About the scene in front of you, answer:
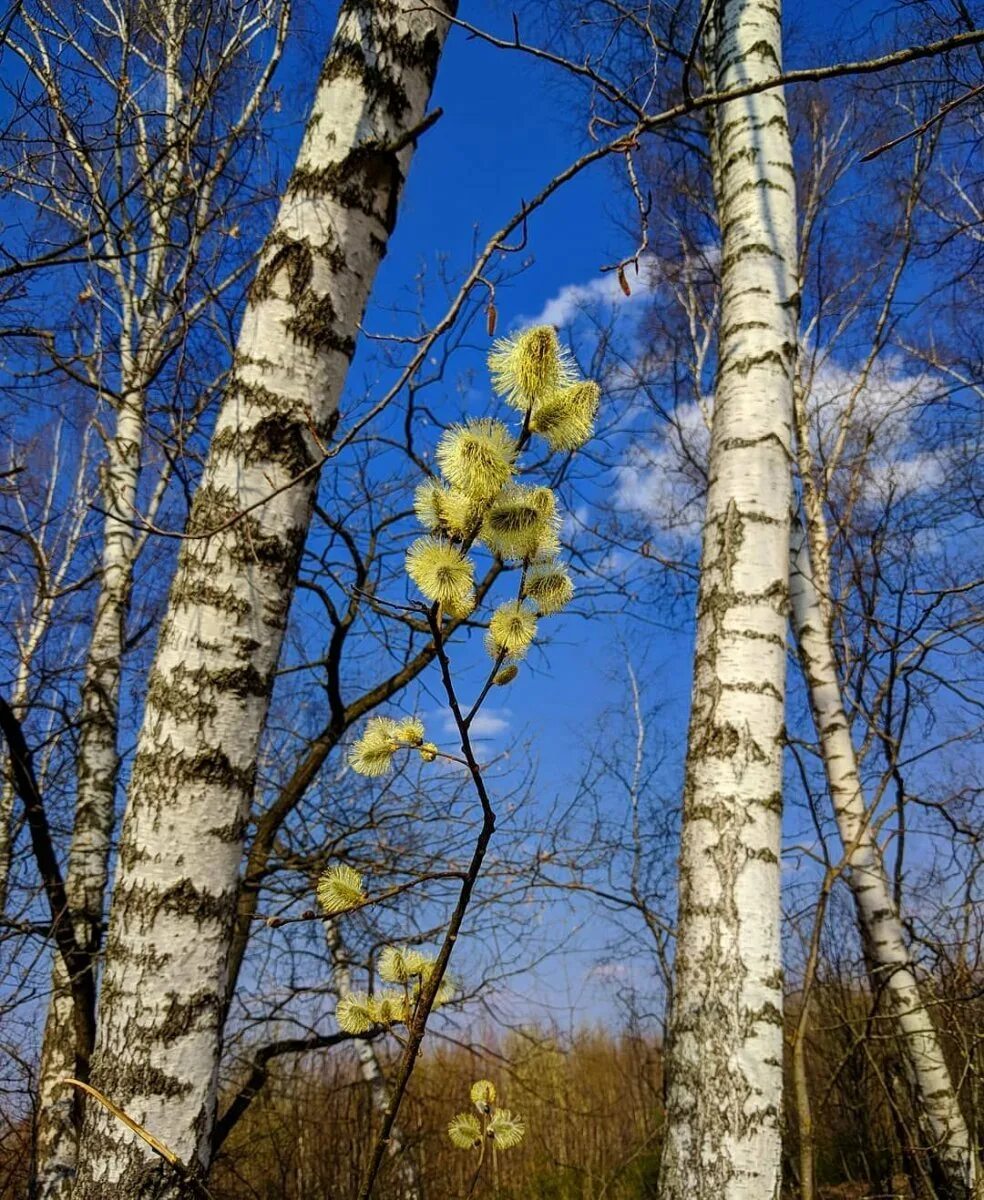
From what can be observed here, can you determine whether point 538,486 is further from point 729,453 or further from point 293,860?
point 293,860

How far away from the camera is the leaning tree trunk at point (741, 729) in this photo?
176 cm

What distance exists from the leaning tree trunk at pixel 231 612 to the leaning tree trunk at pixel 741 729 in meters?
1.04

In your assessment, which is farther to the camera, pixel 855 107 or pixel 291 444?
pixel 855 107

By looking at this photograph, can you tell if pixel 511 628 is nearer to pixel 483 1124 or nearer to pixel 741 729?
pixel 483 1124

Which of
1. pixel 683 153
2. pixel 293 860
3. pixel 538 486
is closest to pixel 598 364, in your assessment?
pixel 683 153

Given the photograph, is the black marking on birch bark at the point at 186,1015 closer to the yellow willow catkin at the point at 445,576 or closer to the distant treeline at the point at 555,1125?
the yellow willow catkin at the point at 445,576

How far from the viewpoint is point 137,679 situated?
6.02m

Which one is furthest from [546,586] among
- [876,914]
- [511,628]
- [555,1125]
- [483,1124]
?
[555,1125]

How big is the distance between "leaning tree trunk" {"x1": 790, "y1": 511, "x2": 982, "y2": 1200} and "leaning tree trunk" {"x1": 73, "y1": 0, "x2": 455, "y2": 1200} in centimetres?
189

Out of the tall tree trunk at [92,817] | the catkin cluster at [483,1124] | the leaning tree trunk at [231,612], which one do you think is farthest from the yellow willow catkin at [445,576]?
the tall tree trunk at [92,817]

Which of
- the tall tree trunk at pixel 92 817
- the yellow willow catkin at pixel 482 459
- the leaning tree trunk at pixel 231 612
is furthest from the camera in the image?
the tall tree trunk at pixel 92 817

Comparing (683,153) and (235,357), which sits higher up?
(683,153)

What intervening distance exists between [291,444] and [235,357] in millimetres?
231

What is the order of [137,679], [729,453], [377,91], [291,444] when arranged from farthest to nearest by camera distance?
[137,679], [729,453], [377,91], [291,444]
